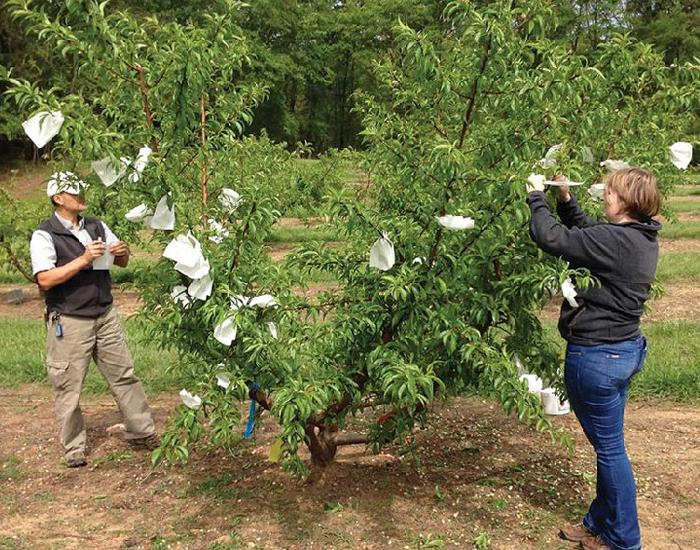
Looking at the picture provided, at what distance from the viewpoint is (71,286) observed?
4.12m

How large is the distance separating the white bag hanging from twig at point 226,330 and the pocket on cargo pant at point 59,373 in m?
1.77

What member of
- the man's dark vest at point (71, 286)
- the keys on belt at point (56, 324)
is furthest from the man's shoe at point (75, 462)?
the man's dark vest at point (71, 286)

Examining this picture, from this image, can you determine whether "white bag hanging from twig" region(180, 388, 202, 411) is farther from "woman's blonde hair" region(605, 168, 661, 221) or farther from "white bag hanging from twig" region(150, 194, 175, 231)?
"woman's blonde hair" region(605, 168, 661, 221)

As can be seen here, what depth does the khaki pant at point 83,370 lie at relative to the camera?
13.6 ft

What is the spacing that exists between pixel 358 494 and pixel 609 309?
65.5 inches

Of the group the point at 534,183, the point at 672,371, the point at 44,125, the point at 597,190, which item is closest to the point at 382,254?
the point at 534,183

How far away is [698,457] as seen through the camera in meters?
4.14

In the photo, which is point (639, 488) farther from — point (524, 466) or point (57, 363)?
point (57, 363)

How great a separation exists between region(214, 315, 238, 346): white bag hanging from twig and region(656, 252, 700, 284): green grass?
7.49m

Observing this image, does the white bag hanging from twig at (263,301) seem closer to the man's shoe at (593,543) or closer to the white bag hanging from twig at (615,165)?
the white bag hanging from twig at (615,165)

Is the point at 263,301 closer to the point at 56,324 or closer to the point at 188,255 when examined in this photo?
the point at 188,255

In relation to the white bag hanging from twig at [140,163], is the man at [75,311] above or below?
below

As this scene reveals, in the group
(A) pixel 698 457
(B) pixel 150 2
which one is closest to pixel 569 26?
(B) pixel 150 2

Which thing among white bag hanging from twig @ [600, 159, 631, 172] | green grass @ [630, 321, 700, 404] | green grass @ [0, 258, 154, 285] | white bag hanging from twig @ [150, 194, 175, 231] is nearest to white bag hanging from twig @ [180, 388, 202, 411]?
white bag hanging from twig @ [150, 194, 175, 231]
